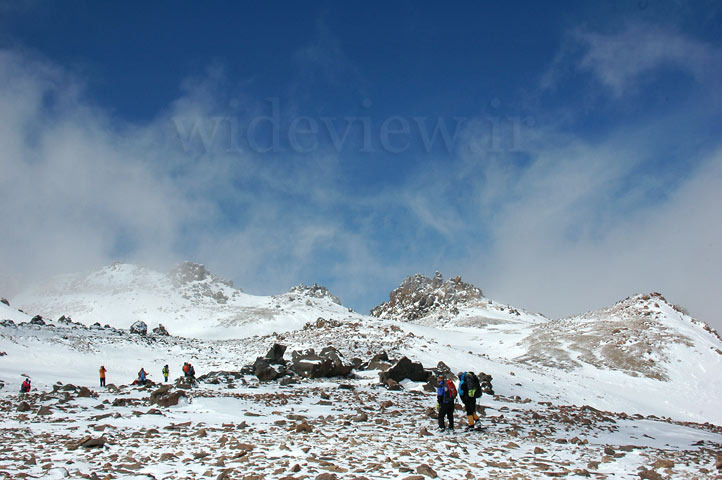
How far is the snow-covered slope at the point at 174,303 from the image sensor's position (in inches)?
3804

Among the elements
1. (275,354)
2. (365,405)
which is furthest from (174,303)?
(365,405)

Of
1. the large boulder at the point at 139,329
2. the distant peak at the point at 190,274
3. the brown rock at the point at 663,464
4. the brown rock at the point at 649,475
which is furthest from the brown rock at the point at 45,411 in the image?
the distant peak at the point at 190,274

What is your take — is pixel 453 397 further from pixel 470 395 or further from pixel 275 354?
pixel 275 354

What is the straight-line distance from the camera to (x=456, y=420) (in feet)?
57.4

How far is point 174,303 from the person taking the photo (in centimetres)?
11906

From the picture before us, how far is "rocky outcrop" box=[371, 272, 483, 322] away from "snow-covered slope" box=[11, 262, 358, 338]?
71.5 feet

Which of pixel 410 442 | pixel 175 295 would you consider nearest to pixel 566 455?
pixel 410 442

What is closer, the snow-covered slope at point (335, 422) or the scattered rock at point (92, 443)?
the snow-covered slope at point (335, 422)

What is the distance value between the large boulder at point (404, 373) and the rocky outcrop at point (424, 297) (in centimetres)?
8617

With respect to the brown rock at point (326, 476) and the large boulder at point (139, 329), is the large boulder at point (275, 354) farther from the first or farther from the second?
the large boulder at point (139, 329)

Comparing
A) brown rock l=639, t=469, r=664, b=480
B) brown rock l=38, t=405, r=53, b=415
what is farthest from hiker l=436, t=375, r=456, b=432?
brown rock l=38, t=405, r=53, b=415

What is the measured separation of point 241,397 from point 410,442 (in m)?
11.9

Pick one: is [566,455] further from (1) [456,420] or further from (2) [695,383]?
(2) [695,383]

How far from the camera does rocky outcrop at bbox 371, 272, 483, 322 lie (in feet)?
438
